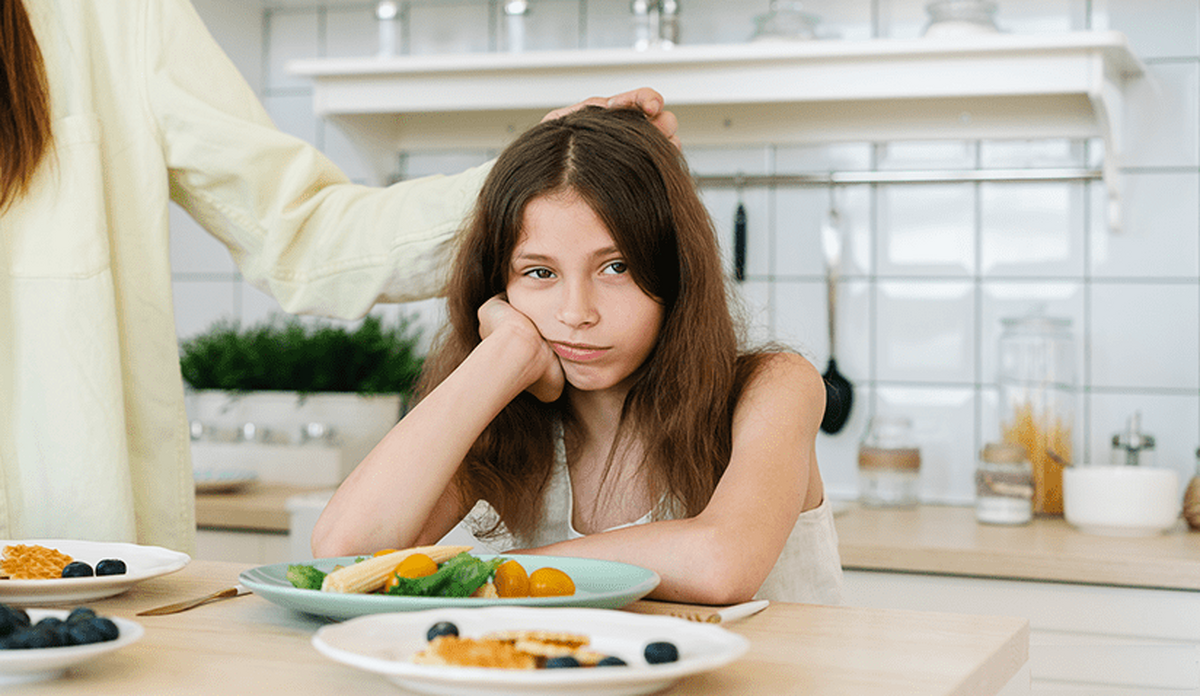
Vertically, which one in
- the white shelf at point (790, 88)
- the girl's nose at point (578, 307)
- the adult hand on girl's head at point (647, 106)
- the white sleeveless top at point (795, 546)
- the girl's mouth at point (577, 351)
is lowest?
the white sleeveless top at point (795, 546)

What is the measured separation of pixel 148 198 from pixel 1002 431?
4.73ft

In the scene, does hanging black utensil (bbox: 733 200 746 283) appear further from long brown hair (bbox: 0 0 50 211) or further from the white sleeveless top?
long brown hair (bbox: 0 0 50 211)

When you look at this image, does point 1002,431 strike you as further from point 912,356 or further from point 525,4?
point 525,4

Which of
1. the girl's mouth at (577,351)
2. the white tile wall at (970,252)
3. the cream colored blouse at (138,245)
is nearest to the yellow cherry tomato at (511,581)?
the girl's mouth at (577,351)

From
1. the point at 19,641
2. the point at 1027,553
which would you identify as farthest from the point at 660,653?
the point at 1027,553

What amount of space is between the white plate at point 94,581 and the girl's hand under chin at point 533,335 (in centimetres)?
34

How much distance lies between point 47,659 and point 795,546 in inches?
29.4

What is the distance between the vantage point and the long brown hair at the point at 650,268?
103 centimetres

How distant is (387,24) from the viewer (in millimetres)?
2191

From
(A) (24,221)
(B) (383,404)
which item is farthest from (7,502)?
(B) (383,404)

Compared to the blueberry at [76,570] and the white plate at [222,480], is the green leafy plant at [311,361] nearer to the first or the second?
the white plate at [222,480]

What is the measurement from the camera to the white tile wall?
6.48 feet

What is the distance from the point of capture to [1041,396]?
1938 millimetres

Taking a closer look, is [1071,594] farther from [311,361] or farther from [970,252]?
[311,361]
